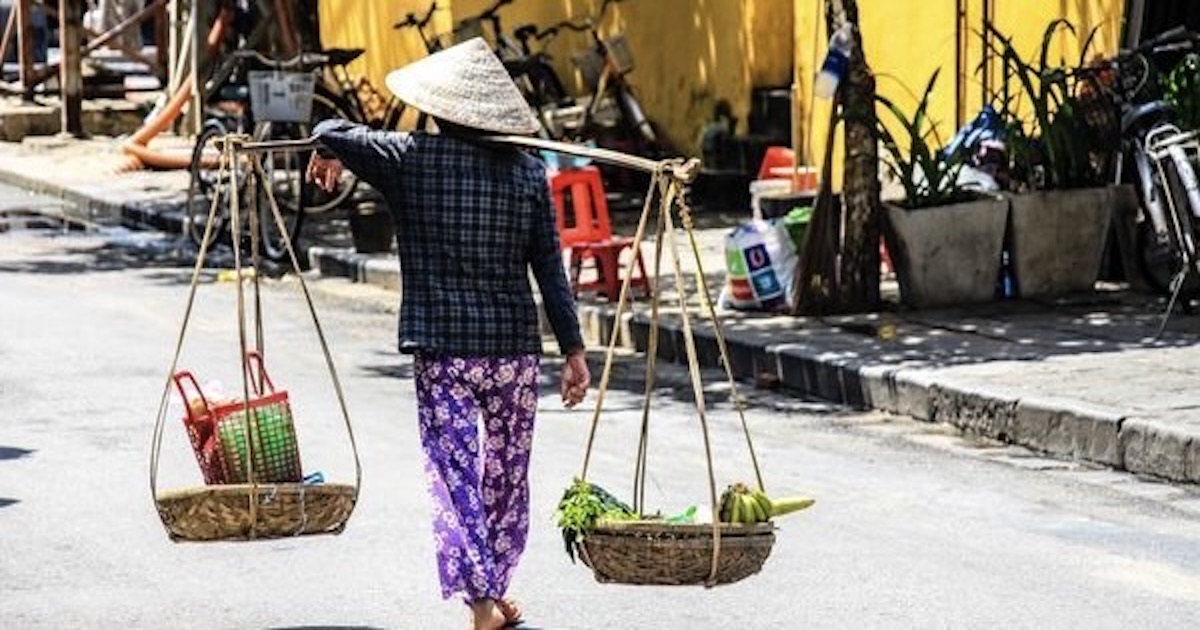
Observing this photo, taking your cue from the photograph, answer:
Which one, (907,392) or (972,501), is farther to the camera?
(907,392)

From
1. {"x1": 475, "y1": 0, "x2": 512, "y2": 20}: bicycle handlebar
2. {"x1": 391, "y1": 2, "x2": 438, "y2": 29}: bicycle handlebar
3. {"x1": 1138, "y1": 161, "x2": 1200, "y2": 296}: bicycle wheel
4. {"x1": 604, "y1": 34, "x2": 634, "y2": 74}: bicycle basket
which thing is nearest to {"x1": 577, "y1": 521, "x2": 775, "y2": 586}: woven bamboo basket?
{"x1": 1138, "y1": 161, "x2": 1200, "y2": 296}: bicycle wheel

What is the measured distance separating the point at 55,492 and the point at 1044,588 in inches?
140

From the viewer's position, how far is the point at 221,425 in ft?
25.3

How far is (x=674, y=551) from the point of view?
22.8 feet

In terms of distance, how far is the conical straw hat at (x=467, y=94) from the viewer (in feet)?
24.1

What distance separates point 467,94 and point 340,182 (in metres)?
12.0

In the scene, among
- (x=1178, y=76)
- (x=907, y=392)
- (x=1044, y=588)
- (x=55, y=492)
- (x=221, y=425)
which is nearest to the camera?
(x=221, y=425)

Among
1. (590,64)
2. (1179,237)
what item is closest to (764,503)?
(1179,237)

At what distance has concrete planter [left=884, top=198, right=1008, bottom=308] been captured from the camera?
14.1 m

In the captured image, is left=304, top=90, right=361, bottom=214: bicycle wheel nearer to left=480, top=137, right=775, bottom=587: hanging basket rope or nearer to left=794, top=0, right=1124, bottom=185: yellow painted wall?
left=794, top=0, right=1124, bottom=185: yellow painted wall

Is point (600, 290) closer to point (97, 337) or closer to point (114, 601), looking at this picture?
point (97, 337)

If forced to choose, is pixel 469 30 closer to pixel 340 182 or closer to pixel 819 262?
pixel 340 182

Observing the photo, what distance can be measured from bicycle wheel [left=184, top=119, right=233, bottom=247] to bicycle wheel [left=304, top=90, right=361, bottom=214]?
722mm

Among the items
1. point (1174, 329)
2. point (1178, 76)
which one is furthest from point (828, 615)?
point (1178, 76)
